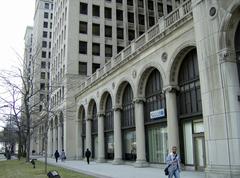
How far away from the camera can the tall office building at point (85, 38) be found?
47.9 m

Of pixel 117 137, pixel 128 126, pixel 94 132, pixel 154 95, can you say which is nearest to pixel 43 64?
pixel 94 132

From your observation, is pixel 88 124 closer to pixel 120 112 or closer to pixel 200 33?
pixel 120 112

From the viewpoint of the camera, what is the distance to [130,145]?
29.7 m

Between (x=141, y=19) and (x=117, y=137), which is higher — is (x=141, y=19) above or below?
above

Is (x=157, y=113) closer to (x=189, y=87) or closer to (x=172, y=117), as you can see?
(x=172, y=117)

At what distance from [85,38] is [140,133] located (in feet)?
92.5

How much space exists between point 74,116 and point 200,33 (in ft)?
105

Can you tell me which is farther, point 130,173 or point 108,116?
point 108,116

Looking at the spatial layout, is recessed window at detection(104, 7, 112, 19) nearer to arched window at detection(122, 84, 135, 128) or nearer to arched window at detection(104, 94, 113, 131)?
arched window at detection(104, 94, 113, 131)

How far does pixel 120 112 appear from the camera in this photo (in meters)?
31.3

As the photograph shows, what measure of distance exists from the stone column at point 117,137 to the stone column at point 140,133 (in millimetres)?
4675

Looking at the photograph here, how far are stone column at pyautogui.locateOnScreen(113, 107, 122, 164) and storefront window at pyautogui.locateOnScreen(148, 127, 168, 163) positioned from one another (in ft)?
16.9

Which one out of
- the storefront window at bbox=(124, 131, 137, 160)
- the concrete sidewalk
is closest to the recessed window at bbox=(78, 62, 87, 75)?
the storefront window at bbox=(124, 131, 137, 160)

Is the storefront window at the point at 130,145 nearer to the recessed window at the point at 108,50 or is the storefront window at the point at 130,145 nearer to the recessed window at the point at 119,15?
the recessed window at the point at 108,50
